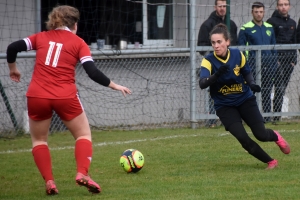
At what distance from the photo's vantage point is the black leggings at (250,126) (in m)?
7.67

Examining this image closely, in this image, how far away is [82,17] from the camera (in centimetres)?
1367

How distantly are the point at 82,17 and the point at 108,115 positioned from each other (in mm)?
2134

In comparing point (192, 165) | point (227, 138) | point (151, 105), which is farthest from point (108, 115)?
point (192, 165)

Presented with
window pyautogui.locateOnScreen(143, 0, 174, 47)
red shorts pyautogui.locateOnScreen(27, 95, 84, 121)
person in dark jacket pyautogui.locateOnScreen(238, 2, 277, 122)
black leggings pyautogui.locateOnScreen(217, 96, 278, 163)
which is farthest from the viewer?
window pyautogui.locateOnScreen(143, 0, 174, 47)

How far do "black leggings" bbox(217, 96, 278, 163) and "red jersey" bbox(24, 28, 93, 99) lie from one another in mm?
2054

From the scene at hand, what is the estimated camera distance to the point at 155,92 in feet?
42.3

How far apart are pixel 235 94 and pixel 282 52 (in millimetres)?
5173

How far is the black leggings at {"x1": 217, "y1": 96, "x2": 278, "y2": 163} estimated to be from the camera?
25.2 feet

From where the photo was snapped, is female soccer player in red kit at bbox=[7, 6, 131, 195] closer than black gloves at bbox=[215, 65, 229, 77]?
Yes

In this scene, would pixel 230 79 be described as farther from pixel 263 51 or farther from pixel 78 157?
pixel 263 51

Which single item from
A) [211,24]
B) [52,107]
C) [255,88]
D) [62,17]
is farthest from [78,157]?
[211,24]

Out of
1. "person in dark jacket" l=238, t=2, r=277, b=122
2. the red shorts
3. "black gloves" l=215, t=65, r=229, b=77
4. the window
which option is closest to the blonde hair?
the red shorts

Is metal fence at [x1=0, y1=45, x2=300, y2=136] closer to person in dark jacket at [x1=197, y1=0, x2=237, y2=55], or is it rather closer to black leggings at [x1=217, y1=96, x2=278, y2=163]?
person in dark jacket at [x1=197, y1=0, x2=237, y2=55]

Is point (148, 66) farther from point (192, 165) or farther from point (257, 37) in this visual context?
point (192, 165)
